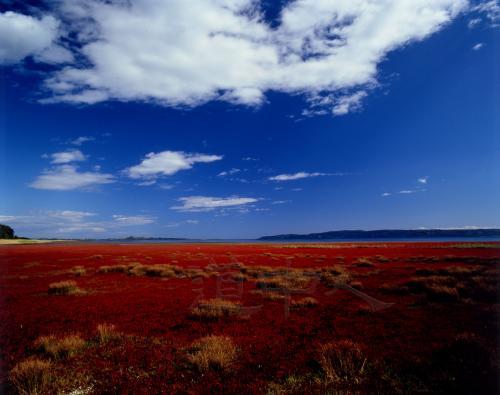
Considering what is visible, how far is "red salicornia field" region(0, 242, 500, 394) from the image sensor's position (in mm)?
5594

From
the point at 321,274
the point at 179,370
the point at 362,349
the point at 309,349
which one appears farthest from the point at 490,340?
the point at 321,274

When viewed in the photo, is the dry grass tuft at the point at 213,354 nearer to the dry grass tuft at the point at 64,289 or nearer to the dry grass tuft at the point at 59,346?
the dry grass tuft at the point at 59,346

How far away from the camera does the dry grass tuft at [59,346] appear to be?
23.2 ft

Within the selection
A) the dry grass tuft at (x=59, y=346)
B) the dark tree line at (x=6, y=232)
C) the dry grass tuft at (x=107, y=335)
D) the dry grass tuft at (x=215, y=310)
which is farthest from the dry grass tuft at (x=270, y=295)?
the dark tree line at (x=6, y=232)

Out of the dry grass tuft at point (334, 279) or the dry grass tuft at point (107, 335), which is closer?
the dry grass tuft at point (107, 335)

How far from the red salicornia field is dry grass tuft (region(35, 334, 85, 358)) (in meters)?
0.03

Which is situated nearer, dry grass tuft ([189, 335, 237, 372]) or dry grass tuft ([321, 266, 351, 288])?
dry grass tuft ([189, 335, 237, 372])

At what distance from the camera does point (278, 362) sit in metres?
6.61

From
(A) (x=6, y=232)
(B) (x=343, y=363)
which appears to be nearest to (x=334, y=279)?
(B) (x=343, y=363)

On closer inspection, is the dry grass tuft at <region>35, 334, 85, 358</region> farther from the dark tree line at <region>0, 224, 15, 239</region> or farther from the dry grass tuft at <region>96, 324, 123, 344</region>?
the dark tree line at <region>0, 224, 15, 239</region>

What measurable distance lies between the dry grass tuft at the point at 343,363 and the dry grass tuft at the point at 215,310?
15.6ft

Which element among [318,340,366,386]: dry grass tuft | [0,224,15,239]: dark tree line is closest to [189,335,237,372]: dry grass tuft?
[318,340,366,386]: dry grass tuft

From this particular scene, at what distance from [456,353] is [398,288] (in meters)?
8.63

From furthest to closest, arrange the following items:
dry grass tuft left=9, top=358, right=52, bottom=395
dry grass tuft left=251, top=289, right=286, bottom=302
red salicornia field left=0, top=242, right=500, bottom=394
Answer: dry grass tuft left=251, top=289, right=286, bottom=302 < red salicornia field left=0, top=242, right=500, bottom=394 < dry grass tuft left=9, top=358, right=52, bottom=395
